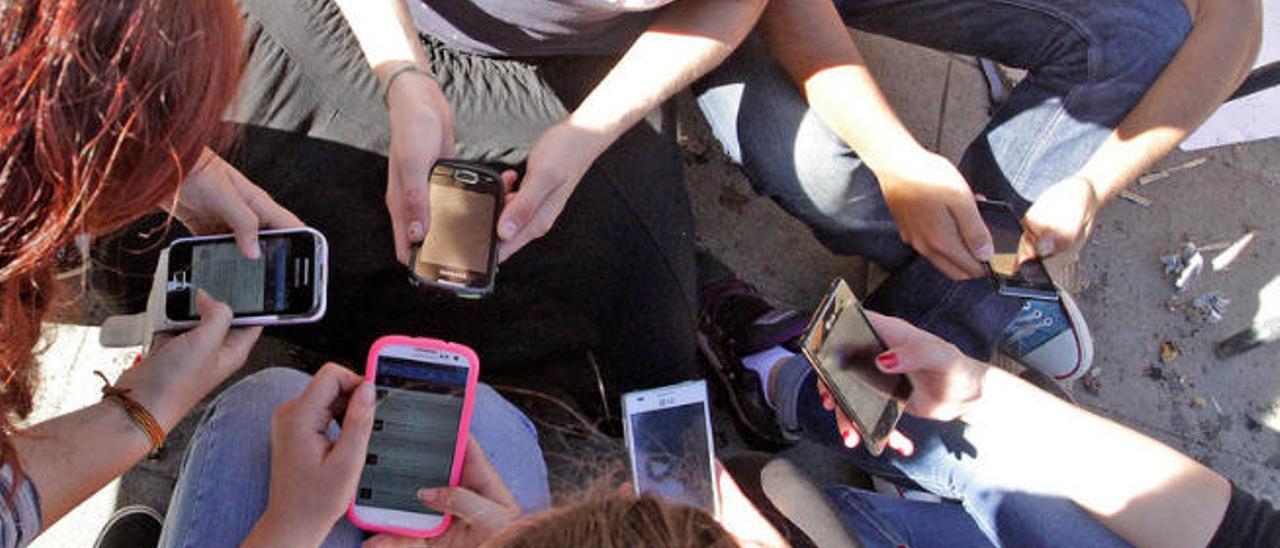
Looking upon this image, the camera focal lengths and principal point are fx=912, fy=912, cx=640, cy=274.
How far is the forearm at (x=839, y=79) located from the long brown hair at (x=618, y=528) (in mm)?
1100

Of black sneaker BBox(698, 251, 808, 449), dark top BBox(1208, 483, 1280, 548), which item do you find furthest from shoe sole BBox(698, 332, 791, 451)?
dark top BBox(1208, 483, 1280, 548)

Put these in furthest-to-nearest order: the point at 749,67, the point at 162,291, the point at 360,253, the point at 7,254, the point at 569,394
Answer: the point at 749,67 < the point at 569,394 < the point at 360,253 < the point at 162,291 < the point at 7,254

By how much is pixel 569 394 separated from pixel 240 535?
68cm

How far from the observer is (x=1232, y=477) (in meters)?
2.19

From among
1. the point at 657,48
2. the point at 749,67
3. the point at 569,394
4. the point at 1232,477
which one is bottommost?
the point at 1232,477

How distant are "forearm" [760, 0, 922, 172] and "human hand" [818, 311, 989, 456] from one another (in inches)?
14.7

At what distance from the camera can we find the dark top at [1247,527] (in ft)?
4.84

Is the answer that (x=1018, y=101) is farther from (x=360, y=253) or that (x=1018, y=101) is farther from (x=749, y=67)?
(x=360, y=253)

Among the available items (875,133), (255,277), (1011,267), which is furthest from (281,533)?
(1011,267)

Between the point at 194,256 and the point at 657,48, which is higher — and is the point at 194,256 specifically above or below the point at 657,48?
below

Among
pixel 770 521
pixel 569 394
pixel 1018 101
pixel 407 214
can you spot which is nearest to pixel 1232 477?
pixel 1018 101

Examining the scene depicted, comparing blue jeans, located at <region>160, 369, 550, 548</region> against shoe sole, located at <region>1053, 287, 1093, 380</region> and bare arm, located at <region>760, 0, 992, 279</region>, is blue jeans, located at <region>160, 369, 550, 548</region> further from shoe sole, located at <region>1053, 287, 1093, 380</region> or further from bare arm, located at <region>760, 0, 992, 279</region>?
shoe sole, located at <region>1053, 287, 1093, 380</region>

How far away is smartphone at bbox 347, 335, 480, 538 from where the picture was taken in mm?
1354

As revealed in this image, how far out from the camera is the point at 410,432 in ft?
4.55
